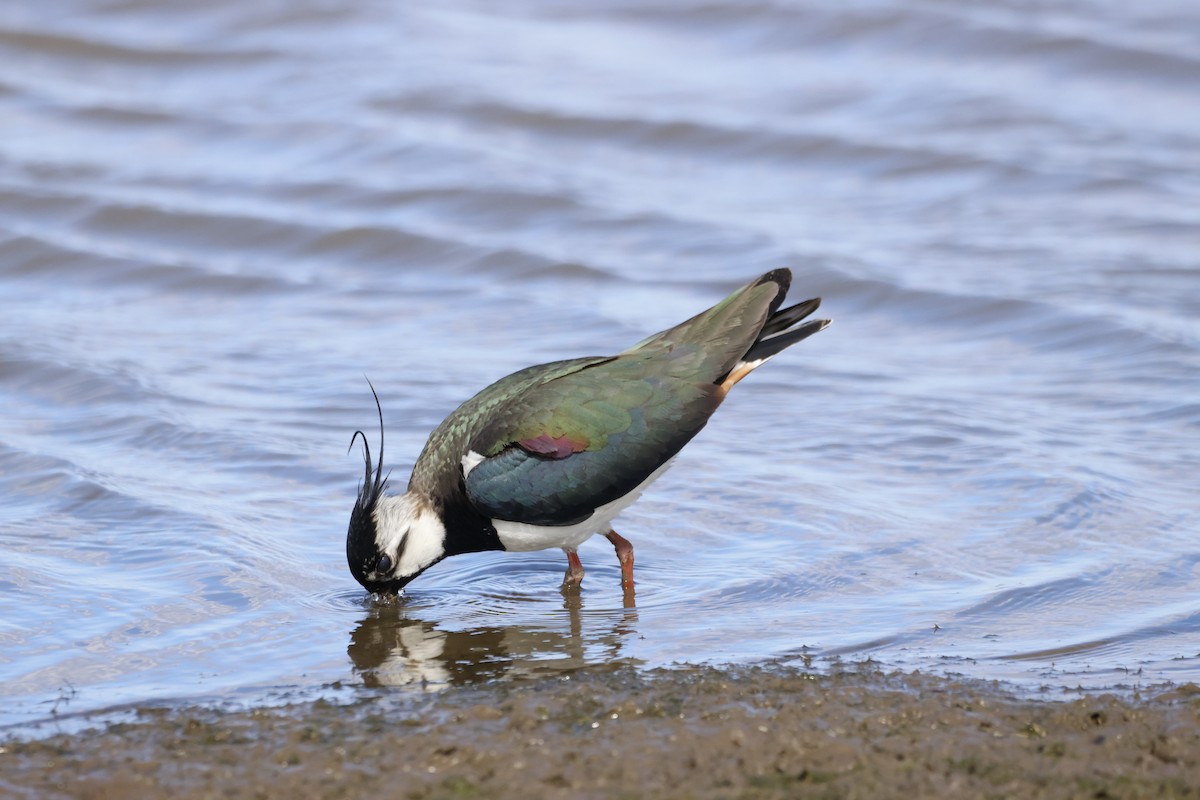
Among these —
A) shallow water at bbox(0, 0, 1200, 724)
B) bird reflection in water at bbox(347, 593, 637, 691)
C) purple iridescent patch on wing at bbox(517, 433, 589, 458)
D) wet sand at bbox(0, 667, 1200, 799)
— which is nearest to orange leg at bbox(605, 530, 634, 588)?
shallow water at bbox(0, 0, 1200, 724)

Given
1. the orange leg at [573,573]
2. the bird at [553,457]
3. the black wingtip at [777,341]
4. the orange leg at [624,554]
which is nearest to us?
the bird at [553,457]

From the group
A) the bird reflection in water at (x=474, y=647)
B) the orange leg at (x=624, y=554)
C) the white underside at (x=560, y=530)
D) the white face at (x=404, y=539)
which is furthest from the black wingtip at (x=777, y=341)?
the white face at (x=404, y=539)

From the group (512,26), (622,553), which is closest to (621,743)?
(622,553)

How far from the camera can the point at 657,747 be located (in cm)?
471

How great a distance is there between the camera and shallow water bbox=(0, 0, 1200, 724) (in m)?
6.53

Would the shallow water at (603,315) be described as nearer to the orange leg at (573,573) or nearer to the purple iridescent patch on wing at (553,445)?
the orange leg at (573,573)

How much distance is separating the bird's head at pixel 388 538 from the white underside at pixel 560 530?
0.29m

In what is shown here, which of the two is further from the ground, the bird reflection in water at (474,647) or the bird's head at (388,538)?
the bird's head at (388,538)

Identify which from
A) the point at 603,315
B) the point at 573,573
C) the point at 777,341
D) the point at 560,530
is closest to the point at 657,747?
the point at 560,530

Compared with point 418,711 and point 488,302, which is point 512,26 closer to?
point 488,302

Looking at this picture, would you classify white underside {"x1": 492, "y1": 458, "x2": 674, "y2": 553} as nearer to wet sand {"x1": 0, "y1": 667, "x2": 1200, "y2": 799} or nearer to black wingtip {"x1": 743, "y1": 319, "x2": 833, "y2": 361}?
black wingtip {"x1": 743, "y1": 319, "x2": 833, "y2": 361}

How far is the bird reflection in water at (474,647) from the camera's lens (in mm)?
5946

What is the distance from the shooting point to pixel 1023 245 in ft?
39.7

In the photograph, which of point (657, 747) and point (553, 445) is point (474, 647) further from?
point (657, 747)
